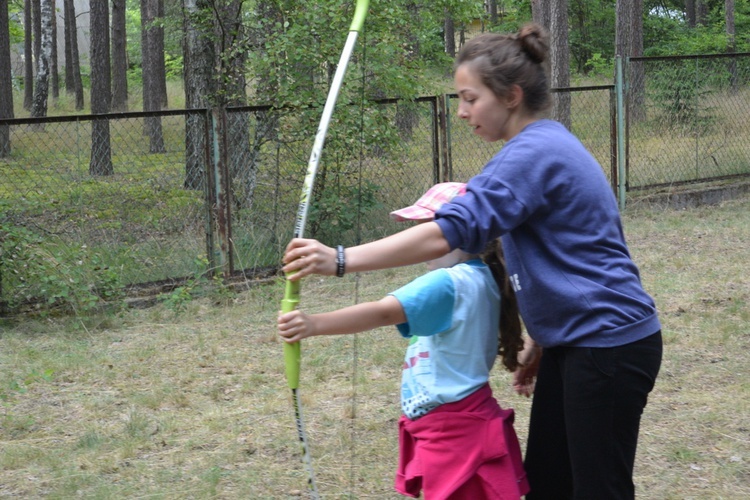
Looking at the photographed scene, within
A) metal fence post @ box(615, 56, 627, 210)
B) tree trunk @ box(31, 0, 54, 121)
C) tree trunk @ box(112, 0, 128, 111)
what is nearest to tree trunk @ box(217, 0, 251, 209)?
metal fence post @ box(615, 56, 627, 210)

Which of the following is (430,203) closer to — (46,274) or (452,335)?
(452,335)

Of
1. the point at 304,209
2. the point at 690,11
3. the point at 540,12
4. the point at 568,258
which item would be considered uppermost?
the point at 690,11

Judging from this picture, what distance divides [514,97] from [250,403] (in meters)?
3.30

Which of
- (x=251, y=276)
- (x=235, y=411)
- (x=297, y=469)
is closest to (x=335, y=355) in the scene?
(x=235, y=411)

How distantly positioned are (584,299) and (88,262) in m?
5.95

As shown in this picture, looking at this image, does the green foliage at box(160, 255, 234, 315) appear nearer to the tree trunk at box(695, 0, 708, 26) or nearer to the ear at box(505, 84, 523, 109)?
the ear at box(505, 84, 523, 109)

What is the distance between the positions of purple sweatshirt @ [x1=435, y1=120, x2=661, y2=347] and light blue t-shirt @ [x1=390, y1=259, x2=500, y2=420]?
0.17 m

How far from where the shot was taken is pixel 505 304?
252 centimetres

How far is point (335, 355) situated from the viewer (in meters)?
5.98

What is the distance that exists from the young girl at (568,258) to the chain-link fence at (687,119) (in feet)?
31.5

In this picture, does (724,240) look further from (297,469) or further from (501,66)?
(501,66)

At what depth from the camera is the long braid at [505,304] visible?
2514 mm

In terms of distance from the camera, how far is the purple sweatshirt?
6.91ft

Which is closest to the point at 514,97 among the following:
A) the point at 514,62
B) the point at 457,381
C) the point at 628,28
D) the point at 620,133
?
the point at 514,62
